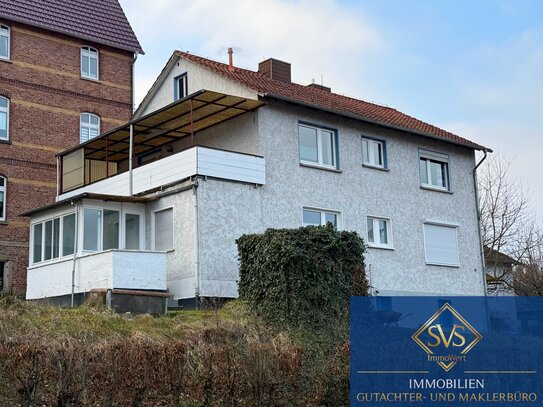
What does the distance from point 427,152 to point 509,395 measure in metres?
17.0

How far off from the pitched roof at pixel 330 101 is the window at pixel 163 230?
14.9 ft

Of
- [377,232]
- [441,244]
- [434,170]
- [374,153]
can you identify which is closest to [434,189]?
[434,170]

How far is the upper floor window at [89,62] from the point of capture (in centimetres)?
3372

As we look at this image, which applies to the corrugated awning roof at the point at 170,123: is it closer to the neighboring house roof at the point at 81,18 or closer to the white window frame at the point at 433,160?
the neighboring house roof at the point at 81,18

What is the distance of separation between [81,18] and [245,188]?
13917mm

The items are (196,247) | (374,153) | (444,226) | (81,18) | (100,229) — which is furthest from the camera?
(81,18)

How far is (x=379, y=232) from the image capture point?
27.7 m

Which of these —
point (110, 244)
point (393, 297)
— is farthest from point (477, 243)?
point (110, 244)

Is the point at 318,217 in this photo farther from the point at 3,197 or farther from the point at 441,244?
the point at 3,197

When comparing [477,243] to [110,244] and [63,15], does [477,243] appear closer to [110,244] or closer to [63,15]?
[110,244]

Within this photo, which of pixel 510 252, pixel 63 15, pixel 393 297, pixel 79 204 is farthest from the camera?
pixel 510 252

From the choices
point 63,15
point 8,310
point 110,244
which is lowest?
point 8,310

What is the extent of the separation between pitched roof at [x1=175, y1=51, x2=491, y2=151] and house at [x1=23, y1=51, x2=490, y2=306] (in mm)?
106

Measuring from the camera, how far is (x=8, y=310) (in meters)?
16.7
